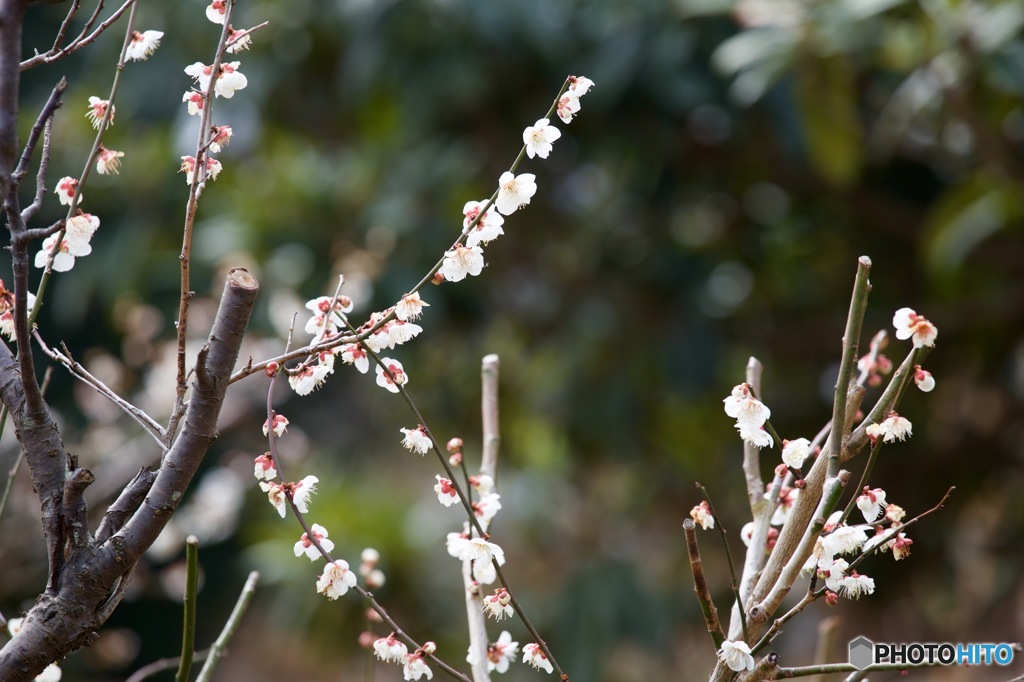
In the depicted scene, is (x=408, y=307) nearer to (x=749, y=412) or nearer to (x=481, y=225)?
(x=481, y=225)

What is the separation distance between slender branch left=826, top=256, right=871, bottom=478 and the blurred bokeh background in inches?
46.5

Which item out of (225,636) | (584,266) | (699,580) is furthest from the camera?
(584,266)

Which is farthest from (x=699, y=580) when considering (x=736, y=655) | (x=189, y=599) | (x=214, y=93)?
(x=214, y=93)

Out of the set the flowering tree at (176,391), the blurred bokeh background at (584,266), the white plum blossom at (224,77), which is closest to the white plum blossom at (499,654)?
the flowering tree at (176,391)

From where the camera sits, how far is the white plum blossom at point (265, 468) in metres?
0.53

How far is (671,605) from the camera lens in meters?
2.28

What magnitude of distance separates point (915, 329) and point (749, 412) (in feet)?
0.30

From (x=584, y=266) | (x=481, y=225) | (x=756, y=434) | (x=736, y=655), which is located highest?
(x=584, y=266)

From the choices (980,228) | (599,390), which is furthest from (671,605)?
(980,228)

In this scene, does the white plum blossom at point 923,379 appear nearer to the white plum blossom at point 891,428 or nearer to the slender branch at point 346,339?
the white plum blossom at point 891,428

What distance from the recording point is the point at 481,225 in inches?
21.7

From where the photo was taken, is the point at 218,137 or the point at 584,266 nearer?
the point at 218,137

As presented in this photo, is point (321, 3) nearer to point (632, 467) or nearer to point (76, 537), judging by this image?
point (632, 467)

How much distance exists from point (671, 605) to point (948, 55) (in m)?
1.32
